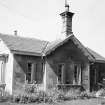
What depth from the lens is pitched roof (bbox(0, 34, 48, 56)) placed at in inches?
830

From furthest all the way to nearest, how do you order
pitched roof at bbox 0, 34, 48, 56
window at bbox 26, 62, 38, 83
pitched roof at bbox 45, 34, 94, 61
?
pitched roof at bbox 45, 34, 94, 61, window at bbox 26, 62, 38, 83, pitched roof at bbox 0, 34, 48, 56

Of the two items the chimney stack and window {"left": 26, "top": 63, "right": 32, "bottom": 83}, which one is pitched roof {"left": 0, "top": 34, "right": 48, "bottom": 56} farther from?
the chimney stack

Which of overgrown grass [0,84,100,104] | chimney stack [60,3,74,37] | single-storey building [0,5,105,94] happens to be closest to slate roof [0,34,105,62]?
single-storey building [0,5,105,94]

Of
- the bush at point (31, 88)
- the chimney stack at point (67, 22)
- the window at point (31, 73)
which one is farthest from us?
the chimney stack at point (67, 22)

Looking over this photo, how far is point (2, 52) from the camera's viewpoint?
2256cm

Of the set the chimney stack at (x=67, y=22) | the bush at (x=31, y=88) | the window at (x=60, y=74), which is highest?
the chimney stack at (x=67, y=22)

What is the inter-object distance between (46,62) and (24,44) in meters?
3.17

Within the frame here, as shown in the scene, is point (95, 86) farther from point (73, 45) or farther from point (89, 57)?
point (73, 45)

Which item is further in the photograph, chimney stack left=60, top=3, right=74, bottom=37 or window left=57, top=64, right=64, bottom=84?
chimney stack left=60, top=3, right=74, bottom=37

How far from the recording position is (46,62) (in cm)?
2180

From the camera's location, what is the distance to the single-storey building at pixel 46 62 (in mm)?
20688

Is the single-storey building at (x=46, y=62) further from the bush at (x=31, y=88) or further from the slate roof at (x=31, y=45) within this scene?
the bush at (x=31, y=88)

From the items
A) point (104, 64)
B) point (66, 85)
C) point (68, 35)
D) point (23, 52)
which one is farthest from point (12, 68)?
point (104, 64)

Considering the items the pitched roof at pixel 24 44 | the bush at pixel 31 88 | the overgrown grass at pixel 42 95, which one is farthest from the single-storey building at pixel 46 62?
the overgrown grass at pixel 42 95
